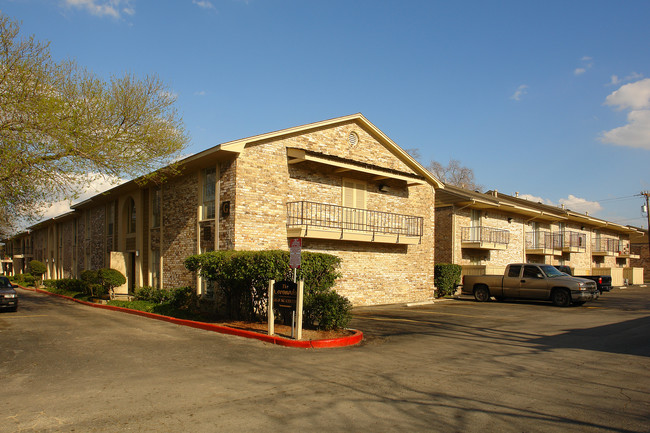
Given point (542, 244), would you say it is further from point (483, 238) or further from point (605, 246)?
point (605, 246)

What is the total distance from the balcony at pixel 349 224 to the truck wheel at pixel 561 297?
240 inches

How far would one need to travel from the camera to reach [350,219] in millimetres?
19688

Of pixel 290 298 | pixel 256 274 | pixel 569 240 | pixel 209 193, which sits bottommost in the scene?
pixel 290 298

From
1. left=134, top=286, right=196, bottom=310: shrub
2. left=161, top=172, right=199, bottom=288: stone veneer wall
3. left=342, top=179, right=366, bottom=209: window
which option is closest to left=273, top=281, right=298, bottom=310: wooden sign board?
left=134, top=286, right=196, bottom=310: shrub

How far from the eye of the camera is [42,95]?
571 inches

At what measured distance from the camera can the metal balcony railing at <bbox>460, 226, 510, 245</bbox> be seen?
28.9 metres

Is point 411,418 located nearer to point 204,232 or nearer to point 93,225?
point 204,232

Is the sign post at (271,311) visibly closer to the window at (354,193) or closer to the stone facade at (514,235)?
the window at (354,193)

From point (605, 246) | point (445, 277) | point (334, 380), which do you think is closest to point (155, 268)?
point (445, 277)

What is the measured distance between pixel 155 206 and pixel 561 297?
703 inches

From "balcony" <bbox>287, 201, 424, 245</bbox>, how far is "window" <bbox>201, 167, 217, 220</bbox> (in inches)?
107

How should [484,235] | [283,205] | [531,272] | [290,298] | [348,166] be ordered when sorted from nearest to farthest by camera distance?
[290,298], [283,205], [348,166], [531,272], [484,235]

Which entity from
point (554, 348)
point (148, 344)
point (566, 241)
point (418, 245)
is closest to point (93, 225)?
point (418, 245)

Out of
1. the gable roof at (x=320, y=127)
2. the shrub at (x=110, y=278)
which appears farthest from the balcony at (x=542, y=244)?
the shrub at (x=110, y=278)
